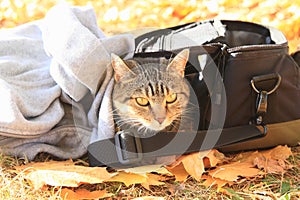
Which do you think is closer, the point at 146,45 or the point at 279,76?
the point at 279,76

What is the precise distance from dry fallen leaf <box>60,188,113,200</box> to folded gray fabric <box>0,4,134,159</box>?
0.63 ft

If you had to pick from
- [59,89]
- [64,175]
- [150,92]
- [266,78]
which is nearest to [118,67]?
[150,92]

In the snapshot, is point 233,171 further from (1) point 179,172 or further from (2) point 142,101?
(2) point 142,101

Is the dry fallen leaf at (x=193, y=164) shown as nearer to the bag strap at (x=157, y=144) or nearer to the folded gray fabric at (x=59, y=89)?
the bag strap at (x=157, y=144)

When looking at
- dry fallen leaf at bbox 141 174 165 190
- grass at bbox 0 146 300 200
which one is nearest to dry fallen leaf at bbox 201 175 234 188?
grass at bbox 0 146 300 200

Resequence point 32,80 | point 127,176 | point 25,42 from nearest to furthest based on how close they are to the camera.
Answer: point 127,176
point 32,80
point 25,42

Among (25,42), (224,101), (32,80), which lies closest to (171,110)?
(224,101)

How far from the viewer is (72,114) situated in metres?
1.47

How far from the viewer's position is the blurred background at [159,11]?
8.69 feet

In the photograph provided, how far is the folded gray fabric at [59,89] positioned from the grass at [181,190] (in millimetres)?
140

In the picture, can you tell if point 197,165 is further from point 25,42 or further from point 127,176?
point 25,42

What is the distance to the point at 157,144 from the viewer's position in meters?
1.37

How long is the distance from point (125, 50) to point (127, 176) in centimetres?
40

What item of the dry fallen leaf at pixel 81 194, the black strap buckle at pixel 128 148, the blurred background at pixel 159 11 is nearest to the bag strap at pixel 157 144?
the black strap buckle at pixel 128 148
